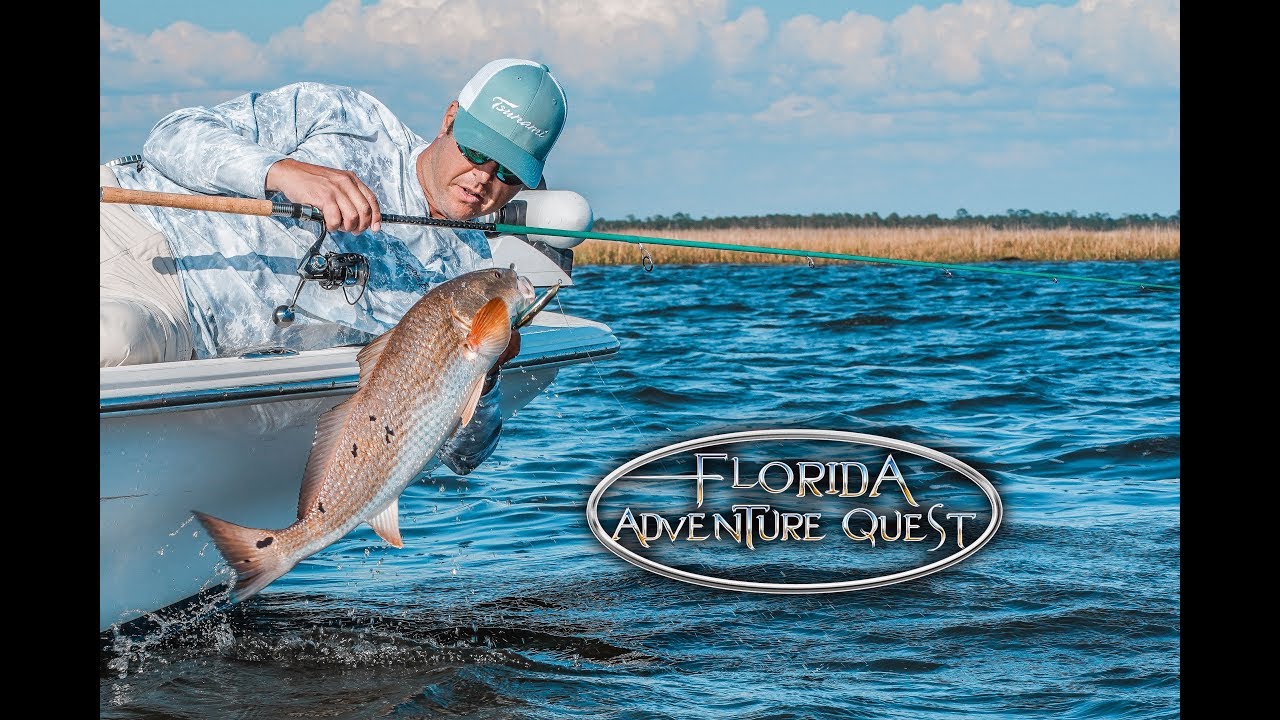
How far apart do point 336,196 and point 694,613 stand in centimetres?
215

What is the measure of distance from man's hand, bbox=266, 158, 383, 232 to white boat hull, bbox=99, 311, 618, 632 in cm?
63

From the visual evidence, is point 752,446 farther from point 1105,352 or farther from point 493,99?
point 1105,352

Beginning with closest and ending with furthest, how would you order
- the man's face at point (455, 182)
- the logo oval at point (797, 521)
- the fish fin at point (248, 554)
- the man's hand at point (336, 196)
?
1. the fish fin at point (248, 554)
2. the man's hand at point (336, 196)
3. the man's face at point (455, 182)
4. the logo oval at point (797, 521)

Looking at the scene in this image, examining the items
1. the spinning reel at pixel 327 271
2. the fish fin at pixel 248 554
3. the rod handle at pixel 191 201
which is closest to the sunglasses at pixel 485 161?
the spinning reel at pixel 327 271

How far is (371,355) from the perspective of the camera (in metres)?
3.13

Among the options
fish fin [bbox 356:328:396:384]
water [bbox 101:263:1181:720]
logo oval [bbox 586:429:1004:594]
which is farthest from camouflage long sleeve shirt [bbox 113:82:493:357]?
logo oval [bbox 586:429:1004:594]

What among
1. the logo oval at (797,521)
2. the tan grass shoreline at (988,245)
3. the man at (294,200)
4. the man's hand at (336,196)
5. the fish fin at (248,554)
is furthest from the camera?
the tan grass shoreline at (988,245)

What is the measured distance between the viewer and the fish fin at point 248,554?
9.84 feet

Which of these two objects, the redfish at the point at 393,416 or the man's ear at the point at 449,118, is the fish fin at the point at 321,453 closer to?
the redfish at the point at 393,416

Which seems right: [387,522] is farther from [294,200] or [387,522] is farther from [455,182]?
[455,182]

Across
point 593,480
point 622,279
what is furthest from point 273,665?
point 622,279

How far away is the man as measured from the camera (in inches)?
156

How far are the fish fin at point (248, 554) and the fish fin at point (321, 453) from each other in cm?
11

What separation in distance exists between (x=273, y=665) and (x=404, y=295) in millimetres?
1306
